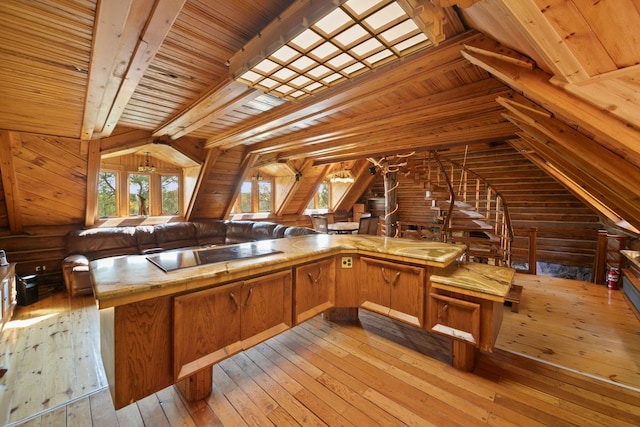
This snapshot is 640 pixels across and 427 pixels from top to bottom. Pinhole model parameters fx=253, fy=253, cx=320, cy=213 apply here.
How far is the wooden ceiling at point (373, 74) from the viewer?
3.23ft

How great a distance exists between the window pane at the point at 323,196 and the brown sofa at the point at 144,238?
145 inches

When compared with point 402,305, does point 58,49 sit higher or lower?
higher

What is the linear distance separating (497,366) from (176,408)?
8.55ft

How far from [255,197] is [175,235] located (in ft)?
8.14

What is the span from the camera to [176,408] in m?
1.76

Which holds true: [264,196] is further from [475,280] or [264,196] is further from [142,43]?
[475,280]

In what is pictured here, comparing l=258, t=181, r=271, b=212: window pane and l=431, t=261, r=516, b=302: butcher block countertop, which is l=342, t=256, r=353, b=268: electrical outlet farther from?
l=258, t=181, r=271, b=212: window pane

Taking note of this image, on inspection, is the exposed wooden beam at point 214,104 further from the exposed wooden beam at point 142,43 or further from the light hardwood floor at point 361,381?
the light hardwood floor at point 361,381

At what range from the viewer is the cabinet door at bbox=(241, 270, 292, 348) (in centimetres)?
190

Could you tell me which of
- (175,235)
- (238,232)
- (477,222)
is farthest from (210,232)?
(477,222)

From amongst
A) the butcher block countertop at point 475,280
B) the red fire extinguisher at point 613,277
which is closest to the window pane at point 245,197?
the butcher block countertop at point 475,280

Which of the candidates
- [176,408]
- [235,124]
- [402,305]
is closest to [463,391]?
[402,305]

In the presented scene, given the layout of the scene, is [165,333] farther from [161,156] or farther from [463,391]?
[161,156]

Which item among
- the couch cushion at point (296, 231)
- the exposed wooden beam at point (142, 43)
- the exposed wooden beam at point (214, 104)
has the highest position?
the exposed wooden beam at point (214, 104)
